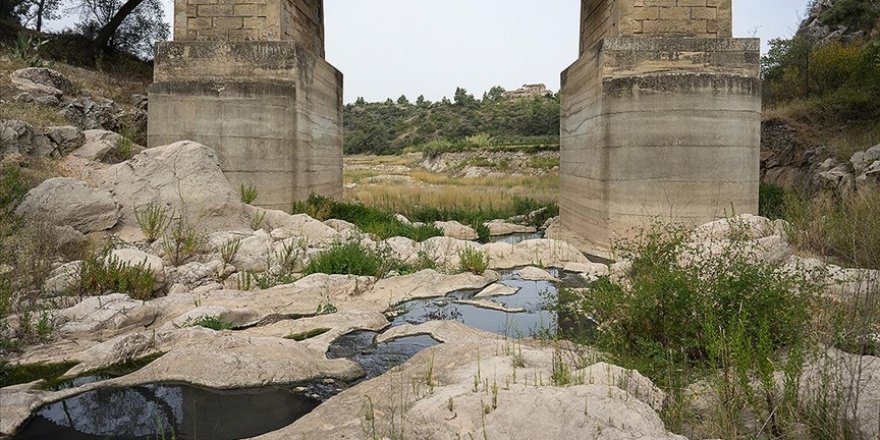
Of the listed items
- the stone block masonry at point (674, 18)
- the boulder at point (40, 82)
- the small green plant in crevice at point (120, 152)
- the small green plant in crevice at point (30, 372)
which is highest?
the stone block masonry at point (674, 18)

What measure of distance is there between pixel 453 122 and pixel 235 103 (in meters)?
49.1

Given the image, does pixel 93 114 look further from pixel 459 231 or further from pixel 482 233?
pixel 482 233

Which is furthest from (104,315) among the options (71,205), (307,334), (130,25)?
(130,25)

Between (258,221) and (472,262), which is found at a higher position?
(258,221)

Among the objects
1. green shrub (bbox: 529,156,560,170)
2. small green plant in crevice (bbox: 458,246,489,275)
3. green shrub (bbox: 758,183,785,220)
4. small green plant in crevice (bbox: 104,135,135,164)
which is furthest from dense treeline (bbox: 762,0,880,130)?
small green plant in crevice (bbox: 104,135,135,164)

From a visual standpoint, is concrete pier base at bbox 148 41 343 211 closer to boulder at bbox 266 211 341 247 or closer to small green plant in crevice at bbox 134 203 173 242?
boulder at bbox 266 211 341 247

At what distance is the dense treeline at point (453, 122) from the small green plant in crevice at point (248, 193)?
107ft

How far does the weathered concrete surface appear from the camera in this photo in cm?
934

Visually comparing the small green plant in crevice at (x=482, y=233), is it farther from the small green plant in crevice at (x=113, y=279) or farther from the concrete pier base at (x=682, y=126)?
the small green plant in crevice at (x=113, y=279)

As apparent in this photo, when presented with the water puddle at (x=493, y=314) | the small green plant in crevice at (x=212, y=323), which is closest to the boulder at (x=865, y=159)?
the water puddle at (x=493, y=314)

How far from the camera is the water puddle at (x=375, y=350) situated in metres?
4.68

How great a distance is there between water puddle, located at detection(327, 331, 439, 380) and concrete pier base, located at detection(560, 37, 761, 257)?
510 cm

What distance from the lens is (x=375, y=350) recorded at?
503cm

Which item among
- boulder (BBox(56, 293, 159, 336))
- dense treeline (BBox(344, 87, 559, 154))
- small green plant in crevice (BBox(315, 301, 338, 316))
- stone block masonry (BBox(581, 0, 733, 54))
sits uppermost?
dense treeline (BBox(344, 87, 559, 154))
